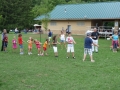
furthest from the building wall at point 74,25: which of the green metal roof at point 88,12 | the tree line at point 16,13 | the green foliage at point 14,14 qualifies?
the green foliage at point 14,14

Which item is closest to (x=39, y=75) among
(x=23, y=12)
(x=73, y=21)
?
(x=73, y=21)

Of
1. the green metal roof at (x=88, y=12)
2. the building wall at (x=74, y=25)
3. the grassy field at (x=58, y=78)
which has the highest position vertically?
the green metal roof at (x=88, y=12)

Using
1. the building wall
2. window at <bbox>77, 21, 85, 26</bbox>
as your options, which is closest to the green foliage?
the building wall

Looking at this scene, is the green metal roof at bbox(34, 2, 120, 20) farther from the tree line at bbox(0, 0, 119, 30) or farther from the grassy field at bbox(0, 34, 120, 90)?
the grassy field at bbox(0, 34, 120, 90)

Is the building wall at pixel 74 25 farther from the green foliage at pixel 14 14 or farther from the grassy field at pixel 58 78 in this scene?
the grassy field at pixel 58 78

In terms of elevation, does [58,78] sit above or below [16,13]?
below

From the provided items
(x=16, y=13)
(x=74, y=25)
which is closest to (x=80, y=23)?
(x=74, y=25)

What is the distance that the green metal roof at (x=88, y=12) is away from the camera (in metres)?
43.5

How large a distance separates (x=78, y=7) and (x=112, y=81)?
40848 mm

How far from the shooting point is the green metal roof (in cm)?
4347

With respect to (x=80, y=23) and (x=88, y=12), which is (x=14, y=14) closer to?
(x=80, y=23)

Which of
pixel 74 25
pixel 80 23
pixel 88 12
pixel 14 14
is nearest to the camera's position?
pixel 88 12

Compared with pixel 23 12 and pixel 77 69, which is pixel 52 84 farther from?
pixel 23 12

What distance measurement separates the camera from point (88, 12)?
4616cm
